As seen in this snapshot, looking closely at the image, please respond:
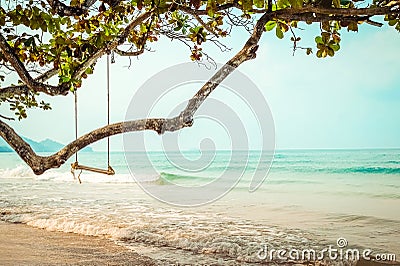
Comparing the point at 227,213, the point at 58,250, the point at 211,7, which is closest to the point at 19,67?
the point at 211,7

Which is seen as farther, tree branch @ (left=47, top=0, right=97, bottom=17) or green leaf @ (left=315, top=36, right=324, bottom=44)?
green leaf @ (left=315, top=36, right=324, bottom=44)

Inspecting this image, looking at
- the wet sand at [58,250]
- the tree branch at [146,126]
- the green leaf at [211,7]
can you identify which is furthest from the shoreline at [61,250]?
the green leaf at [211,7]

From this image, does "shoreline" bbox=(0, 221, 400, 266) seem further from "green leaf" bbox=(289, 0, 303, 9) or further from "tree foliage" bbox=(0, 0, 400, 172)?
"green leaf" bbox=(289, 0, 303, 9)

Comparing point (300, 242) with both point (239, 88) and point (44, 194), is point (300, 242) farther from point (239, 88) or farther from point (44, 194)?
point (44, 194)

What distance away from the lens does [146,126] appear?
1808 millimetres

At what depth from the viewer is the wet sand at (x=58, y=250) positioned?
4.14 meters

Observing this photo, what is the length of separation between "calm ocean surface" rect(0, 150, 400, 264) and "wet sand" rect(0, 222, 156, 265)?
24 cm

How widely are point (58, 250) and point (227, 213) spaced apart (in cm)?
373

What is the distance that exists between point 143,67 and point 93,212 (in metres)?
3.10

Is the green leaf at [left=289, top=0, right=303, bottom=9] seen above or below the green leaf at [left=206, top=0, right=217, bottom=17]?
below

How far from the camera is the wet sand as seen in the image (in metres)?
4.14

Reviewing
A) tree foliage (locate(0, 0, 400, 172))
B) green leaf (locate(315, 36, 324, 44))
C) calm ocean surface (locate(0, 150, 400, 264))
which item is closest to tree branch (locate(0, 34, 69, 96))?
tree foliage (locate(0, 0, 400, 172))

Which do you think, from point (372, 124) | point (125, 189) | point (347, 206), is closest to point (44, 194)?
point (125, 189)

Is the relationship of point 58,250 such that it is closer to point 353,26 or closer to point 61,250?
point 61,250
